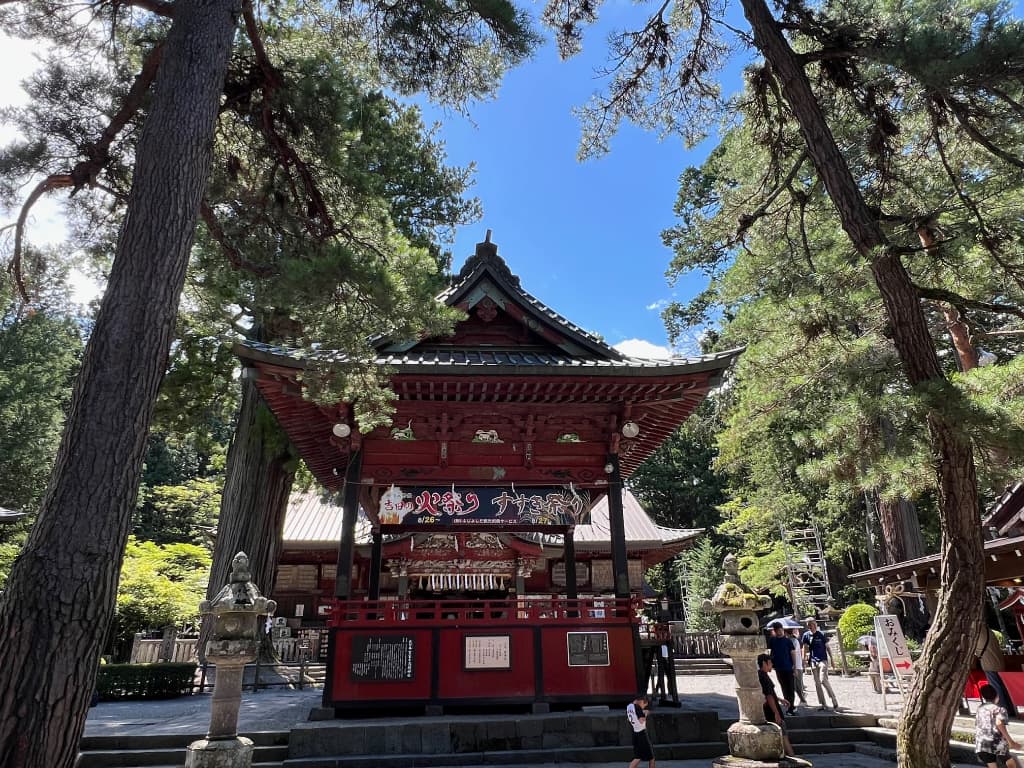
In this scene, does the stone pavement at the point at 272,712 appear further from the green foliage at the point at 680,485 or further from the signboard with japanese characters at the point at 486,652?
the green foliage at the point at 680,485

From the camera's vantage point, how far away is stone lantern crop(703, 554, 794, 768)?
19.8 ft

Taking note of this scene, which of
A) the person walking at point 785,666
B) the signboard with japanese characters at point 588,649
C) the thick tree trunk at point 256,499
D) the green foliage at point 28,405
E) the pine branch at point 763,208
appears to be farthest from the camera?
the green foliage at point 28,405

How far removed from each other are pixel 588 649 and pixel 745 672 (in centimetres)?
246

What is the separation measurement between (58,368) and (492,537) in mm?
25214

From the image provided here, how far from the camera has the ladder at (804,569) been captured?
23266 mm

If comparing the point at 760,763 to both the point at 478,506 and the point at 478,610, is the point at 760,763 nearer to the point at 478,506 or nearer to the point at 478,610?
the point at 478,610

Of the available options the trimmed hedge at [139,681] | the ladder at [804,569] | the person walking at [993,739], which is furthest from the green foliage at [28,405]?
the ladder at [804,569]

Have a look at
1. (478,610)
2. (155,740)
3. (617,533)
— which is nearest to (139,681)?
(155,740)

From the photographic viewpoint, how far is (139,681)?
37.3 feet

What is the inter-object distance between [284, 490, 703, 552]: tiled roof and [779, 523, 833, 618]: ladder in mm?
6266

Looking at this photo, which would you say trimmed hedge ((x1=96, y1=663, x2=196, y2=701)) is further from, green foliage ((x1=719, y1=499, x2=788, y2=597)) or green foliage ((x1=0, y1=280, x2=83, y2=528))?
green foliage ((x1=719, y1=499, x2=788, y2=597))

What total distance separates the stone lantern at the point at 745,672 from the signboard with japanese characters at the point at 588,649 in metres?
2.04

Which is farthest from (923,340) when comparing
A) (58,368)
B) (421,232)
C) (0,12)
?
(58,368)

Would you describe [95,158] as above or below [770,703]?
above
